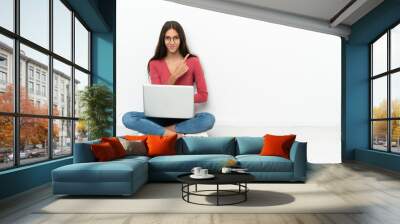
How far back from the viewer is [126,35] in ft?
28.9

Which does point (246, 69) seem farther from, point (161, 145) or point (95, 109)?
point (95, 109)

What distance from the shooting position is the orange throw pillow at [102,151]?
216 inches

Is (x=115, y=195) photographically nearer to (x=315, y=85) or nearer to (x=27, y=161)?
(x=27, y=161)

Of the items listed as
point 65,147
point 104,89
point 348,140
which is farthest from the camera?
point 348,140

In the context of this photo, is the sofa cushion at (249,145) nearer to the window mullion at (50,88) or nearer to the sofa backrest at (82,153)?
the sofa backrest at (82,153)

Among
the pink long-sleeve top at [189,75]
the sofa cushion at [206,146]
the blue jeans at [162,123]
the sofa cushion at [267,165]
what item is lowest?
the sofa cushion at [267,165]

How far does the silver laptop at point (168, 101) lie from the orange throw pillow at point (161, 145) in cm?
167

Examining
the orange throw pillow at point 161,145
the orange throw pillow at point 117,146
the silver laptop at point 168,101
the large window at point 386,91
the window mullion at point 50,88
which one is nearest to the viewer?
the orange throw pillow at point 117,146

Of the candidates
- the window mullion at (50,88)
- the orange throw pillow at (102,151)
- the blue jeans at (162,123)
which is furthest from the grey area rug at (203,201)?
the blue jeans at (162,123)

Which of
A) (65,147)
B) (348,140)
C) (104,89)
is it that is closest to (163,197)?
(65,147)

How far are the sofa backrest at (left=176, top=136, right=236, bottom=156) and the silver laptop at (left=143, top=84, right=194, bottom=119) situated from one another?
1.52m

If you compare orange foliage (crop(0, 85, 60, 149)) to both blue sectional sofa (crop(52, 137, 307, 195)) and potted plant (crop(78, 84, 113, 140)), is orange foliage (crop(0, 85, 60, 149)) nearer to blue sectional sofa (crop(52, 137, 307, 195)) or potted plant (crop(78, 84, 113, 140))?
blue sectional sofa (crop(52, 137, 307, 195))

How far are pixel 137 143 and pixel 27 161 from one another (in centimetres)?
174

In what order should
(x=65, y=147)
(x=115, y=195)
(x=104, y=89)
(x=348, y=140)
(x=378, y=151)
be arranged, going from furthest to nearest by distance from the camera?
1. (x=348, y=140)
2. (x=378, y=151)
3. (x=104, y=89)
4. (x=65, y=147)
5. (x=115, y=195)
